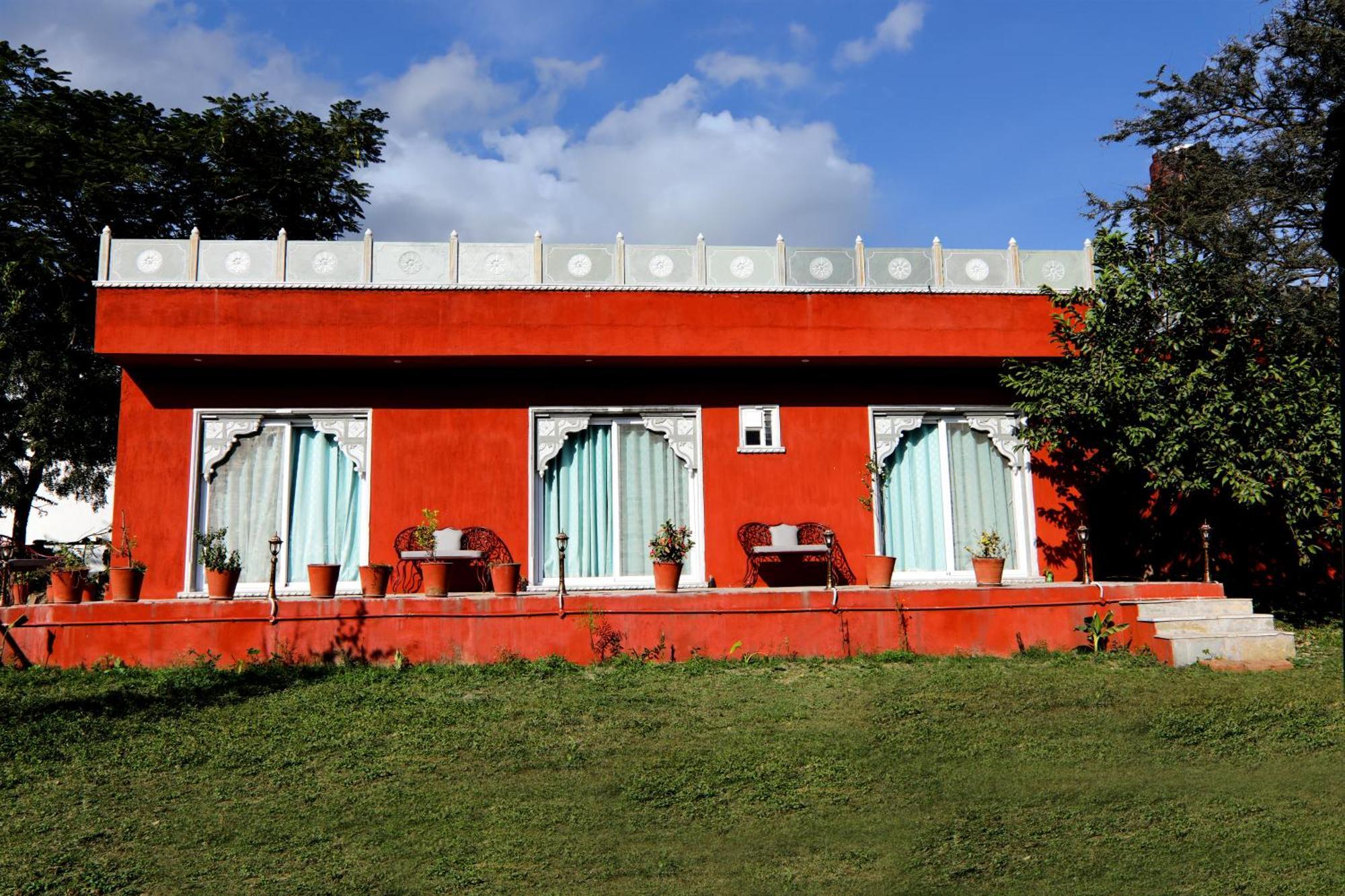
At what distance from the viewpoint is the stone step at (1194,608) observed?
9.27m

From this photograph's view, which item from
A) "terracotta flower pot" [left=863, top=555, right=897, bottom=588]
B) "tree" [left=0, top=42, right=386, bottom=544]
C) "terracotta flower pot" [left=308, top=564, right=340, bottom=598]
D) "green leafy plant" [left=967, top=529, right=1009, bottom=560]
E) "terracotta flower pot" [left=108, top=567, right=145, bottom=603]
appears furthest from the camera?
"tree" [left=0, top=42, right=386, bottom=544]

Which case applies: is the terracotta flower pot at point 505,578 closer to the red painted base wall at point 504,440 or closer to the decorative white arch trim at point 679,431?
the red painted base wall at point 504,440

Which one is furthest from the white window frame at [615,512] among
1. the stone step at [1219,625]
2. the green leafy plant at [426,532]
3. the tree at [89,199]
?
the tree at [89,199]

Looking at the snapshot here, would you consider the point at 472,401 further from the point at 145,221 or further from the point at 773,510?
the point at 145,221

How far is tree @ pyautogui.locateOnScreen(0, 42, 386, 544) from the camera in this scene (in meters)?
17.2

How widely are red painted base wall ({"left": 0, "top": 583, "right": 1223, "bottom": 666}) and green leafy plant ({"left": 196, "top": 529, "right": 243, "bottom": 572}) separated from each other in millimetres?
611

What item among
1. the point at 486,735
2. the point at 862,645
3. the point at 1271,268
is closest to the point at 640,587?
the point at 862,645

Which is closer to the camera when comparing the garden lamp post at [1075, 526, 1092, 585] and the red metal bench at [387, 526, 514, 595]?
the garden lamp post at [1075, 526, 1092, 585]

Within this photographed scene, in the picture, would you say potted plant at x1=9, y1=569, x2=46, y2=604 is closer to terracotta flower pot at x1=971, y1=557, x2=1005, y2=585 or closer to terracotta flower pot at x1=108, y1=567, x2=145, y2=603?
terracotta flower pot at x1=108, y1=567, x2=145, y2=603

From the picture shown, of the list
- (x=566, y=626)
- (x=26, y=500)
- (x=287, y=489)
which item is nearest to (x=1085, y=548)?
(x=566, y=626)

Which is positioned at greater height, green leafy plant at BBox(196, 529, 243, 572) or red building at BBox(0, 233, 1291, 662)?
red building at BBox(0, 233, 1291, 662)

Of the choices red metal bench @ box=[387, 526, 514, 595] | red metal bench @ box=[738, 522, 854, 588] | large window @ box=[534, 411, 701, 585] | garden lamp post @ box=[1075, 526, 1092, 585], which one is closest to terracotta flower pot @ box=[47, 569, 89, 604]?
red metal bench @ box=[387, 526, 514, 595]

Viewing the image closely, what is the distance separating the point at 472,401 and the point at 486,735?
487 centimetres

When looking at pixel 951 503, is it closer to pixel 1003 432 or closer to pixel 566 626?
pixel 1003 432
